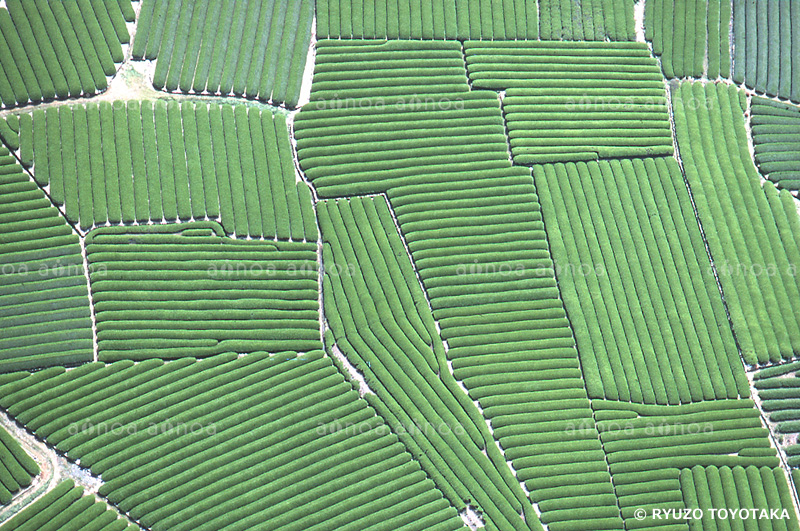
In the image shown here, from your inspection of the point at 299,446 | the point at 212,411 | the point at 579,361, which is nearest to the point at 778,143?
the point at 579,361

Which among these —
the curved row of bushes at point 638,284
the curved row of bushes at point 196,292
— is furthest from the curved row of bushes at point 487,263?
the curved row of bushes at point 196,292

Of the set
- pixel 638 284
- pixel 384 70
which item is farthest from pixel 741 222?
pixel 384 70

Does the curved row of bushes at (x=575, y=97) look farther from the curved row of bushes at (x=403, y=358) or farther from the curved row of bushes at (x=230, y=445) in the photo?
the curved row of bushes at (x=230, y=445)

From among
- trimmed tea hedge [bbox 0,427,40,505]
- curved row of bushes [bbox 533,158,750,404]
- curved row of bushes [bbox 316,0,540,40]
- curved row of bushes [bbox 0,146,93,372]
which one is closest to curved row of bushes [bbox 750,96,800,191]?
curved row of bushes [bbox 533,158,750,404]

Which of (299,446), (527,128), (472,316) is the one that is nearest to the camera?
(299,446)

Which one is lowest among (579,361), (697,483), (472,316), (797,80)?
(697,483)

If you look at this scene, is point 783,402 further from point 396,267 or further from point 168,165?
point 168,165

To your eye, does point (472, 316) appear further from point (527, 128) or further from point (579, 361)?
point (527, 128)
